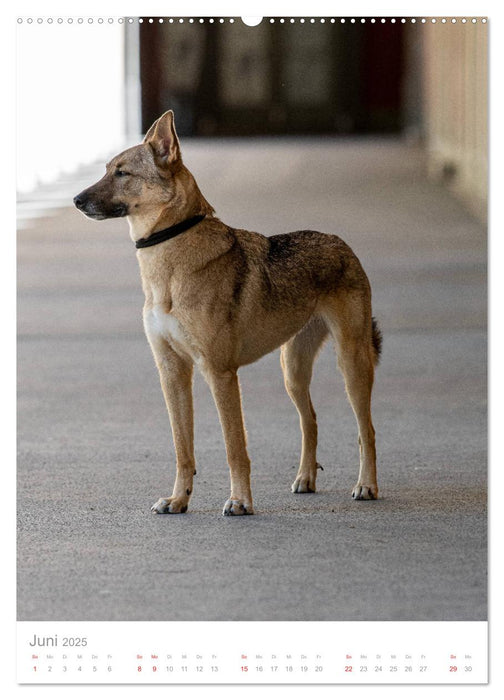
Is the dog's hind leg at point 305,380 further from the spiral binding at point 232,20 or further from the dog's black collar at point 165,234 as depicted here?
the spiral binding at point 232,20

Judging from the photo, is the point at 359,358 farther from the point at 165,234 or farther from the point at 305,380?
the point at 165,234

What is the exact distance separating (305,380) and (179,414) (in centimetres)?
77

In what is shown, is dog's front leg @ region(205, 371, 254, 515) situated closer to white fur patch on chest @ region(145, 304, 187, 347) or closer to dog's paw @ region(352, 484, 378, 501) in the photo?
white fur patch on chest @ region(145, 304, 187, 347)

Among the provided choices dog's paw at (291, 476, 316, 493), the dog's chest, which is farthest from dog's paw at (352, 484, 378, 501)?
the dog's chest

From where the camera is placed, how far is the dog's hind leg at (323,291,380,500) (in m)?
6.35

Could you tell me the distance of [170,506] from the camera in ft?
20.3

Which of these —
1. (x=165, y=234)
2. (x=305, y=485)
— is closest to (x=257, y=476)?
(x=305, y=485)

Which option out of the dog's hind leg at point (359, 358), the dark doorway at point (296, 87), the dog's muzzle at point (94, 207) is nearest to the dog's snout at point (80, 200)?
the dog's muzzle at point (94, 207)

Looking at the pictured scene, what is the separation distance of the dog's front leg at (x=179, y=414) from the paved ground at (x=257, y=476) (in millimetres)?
102

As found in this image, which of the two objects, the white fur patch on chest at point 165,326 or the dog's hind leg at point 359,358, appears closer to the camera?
the white fur patch on chest at point 165,326

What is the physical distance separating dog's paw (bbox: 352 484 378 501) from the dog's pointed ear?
187 cm

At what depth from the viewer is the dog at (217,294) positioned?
5.77m
